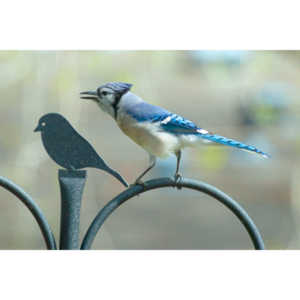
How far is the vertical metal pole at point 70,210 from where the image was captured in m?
1.40

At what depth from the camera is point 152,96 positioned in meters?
1.95

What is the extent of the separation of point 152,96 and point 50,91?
0.40 metres

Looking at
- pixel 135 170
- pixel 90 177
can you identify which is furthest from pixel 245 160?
pixel 90 177

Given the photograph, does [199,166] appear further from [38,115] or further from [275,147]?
[38,115]

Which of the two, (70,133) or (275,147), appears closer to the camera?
(70,133)

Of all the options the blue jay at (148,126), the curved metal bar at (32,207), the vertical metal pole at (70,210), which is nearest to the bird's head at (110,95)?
the blue jay at (148,126)

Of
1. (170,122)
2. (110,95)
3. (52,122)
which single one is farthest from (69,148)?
(170,122)

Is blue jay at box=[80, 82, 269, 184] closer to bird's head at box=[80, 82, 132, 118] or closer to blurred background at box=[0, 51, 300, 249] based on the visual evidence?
bird's head at box=[80, 82, 132, 118]

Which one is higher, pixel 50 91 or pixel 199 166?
pixel 50 91

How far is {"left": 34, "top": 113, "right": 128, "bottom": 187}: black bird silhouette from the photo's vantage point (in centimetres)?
149

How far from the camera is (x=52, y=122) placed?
5.12 ft

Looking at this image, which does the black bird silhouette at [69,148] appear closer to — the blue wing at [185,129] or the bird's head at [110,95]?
the bird's head at [110,95]

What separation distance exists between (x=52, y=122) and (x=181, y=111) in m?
0.54

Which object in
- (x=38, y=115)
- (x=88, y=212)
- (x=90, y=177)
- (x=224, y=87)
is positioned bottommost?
(x=88, y=212)
